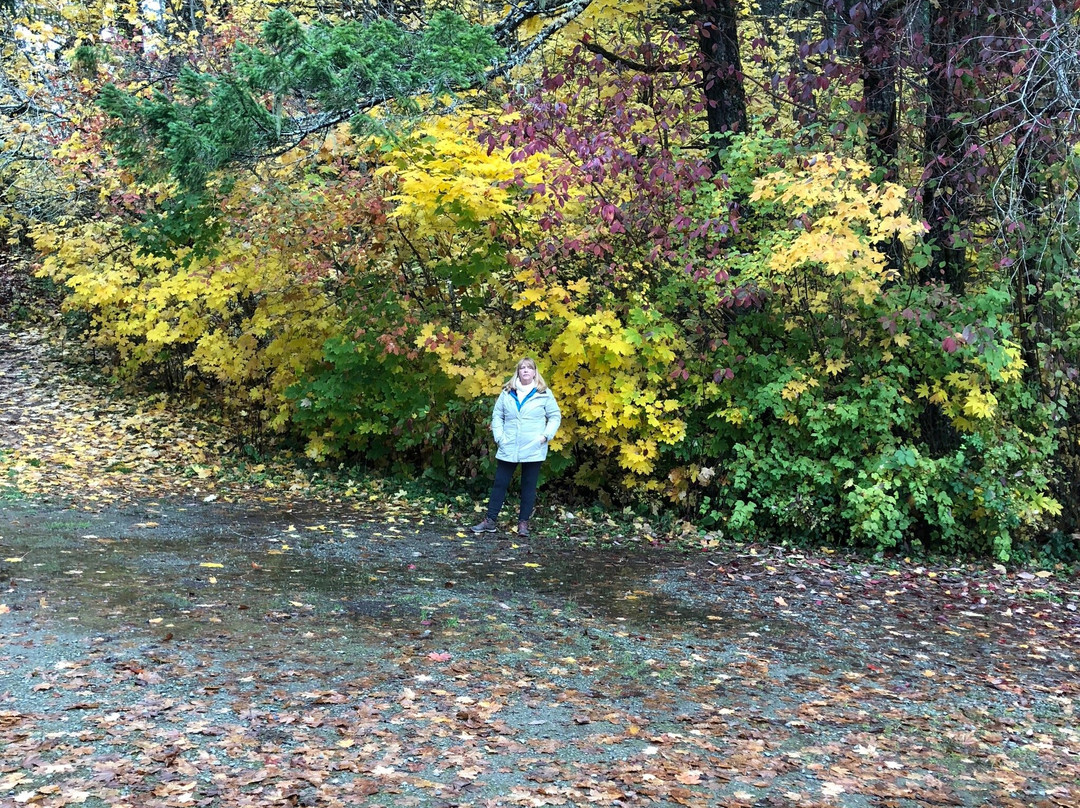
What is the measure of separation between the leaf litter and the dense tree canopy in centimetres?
110

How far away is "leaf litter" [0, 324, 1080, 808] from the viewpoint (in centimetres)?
385

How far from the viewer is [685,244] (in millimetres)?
8453

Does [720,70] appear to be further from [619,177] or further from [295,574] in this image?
[295,574]

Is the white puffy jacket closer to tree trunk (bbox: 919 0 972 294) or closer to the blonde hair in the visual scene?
the blonde hair

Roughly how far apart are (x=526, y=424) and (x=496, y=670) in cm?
339

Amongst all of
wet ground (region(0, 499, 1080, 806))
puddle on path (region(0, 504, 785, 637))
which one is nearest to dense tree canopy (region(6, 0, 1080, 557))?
wet ground (region(0, 499, 1080, 806))

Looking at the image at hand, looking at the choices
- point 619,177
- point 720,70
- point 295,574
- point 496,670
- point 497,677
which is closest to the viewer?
point 497,677

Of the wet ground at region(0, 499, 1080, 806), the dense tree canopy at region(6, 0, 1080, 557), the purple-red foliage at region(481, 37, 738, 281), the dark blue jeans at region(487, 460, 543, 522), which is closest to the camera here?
the wet ground at region(0, 499, 1080, 806)

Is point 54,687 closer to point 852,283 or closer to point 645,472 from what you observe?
point 645,472

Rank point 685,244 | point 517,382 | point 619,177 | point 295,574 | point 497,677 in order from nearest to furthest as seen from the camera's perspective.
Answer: point 497,677, point 295,574, point 517,382, point 685,244, point 619,177

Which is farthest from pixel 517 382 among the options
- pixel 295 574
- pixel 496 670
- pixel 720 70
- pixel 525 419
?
pixel 720 70

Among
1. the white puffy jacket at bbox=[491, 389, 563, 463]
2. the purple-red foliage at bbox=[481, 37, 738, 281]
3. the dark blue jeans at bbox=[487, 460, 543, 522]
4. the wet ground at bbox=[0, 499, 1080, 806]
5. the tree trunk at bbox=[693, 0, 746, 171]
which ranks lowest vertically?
the wet ground at bbox=[0, 499, 1080, 806]

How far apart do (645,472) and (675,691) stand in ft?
13.4

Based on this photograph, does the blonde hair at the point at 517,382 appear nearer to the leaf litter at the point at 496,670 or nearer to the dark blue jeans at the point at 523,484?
the dark blue jeans at the point at 523,484
